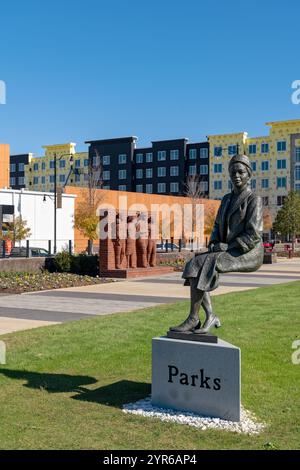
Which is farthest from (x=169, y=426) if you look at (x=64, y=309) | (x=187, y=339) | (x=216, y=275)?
(x=64, y=309)

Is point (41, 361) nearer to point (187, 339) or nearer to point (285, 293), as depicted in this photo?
point (187, 339)

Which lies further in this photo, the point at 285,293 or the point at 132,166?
the point at 132,166

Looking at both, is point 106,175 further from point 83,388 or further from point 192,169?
point 83,388

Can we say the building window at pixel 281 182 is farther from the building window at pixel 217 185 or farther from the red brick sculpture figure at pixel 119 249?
the red brick sculpture figure at pixel 119 249

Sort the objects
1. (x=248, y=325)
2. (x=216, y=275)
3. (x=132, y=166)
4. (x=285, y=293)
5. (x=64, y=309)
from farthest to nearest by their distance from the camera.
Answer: (x=132, y=166) < (x=285, y=293) < (x=64, y=309) < (x=248, y=325) < (x=216, y=275)

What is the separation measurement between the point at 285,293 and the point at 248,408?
11.3 metres

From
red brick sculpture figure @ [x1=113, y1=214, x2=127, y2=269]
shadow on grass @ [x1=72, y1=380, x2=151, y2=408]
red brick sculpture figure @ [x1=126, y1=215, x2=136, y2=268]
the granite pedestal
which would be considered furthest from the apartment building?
the granite pedestal

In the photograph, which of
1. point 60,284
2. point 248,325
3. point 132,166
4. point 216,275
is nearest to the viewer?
point 216,275

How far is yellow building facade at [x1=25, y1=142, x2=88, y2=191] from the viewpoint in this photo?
96.2m

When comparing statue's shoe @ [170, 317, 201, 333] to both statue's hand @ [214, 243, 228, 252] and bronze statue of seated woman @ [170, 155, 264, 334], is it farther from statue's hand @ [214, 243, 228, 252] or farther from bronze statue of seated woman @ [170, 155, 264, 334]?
statue's hand @ [214, 243, 228, 252]

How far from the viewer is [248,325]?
1145 centimetres

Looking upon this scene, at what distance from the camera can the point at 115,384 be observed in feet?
24.9

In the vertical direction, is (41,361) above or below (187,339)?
below

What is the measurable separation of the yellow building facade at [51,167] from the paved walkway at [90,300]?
74.3 metres
